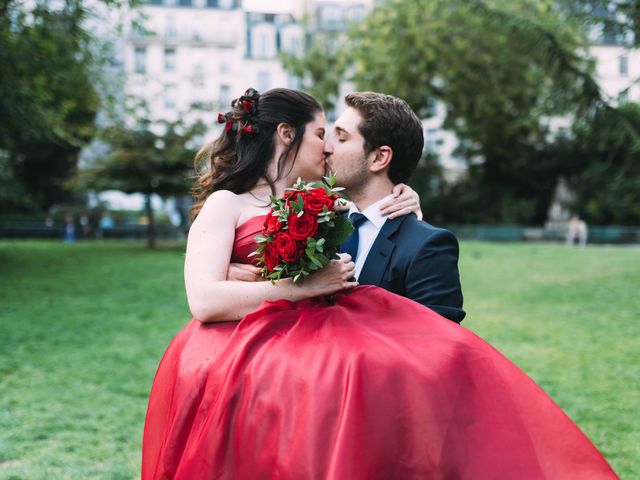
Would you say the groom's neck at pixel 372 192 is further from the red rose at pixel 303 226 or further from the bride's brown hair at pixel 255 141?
the red rose at pixel 303 226

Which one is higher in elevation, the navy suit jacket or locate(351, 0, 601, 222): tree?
locate(351, 0, 601, 222): tree

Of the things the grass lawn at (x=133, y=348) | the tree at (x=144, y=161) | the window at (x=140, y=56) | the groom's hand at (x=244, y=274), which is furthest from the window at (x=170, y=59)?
the groom's hand at (x=244, y=274)

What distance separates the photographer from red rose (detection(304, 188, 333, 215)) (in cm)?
237

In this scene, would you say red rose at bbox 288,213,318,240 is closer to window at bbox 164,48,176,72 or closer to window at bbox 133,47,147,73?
window at bbox 133,47,147,73

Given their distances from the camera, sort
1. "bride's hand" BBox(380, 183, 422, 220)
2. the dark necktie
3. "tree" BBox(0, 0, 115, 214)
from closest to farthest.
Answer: "bride's hand" BBox(380, 183, 422, 220)
the dark necktie
"tree" BBox(0, 0, 115, 214)

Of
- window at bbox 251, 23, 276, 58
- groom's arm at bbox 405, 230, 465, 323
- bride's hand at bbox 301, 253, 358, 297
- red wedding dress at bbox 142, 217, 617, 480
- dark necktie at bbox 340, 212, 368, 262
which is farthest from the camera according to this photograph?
window at bbox 251, 23, 276, 58

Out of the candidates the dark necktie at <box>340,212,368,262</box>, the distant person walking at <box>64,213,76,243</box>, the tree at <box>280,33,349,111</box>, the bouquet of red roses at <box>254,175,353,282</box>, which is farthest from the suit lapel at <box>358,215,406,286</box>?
the tree at <box>280,33,349,111</box>

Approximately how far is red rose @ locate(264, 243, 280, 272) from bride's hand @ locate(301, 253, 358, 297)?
6.2 inches

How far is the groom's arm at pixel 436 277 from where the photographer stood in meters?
2.64

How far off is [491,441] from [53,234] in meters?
38.8

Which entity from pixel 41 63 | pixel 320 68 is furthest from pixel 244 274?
pixel 320 68

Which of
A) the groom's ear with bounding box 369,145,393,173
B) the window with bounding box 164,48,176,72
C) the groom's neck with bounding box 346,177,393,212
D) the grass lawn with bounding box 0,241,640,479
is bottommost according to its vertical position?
the grass lawn with bounding box 0,241,640,479

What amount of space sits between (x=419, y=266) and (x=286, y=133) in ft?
2.98

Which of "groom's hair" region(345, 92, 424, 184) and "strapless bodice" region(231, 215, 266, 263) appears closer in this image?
"strapless bodice" region(231, 215, 266, 263)
